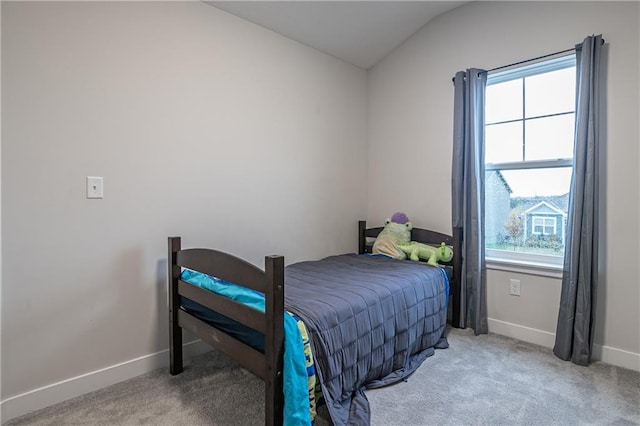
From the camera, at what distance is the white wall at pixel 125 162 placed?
162cm

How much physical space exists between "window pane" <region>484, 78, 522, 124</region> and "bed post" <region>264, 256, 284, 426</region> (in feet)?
7.25

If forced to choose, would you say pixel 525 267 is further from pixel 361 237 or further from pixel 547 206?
pixel 361 237

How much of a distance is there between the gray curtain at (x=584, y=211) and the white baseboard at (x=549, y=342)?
0.14m

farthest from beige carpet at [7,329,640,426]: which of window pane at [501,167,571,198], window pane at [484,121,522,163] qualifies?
window pane at [484,121,522,163]

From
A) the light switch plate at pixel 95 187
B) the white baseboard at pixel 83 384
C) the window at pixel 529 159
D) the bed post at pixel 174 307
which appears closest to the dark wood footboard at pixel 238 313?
the bed post at pixel 174 307

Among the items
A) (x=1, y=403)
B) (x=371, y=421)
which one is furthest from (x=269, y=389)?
(x=1, y=403)

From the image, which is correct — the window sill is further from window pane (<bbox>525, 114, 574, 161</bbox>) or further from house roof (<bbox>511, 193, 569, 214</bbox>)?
window pane (<bbox>525, 114, 574, 161</bbox>)

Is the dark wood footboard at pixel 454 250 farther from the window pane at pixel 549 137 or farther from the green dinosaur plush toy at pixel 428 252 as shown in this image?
the window pane at pixel 549 137

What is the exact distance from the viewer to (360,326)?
5.53 feet

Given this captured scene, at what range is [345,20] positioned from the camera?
265 centimetres

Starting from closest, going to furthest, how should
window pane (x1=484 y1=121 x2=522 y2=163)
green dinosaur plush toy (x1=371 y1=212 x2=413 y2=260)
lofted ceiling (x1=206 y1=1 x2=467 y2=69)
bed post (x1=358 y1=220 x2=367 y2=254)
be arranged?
1. lofted ceiling (x1=206 y1=1 x2=467 y2=69)
2. window pane (x1=484 y1=121 x2=522 y2=163)
3. green dinosaur plush toy (x1=371 y1=212 x2=413 y2=260)
4. bed post (x1=358 y1=220 x2=367 y2=254)

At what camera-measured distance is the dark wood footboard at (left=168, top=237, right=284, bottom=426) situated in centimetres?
129

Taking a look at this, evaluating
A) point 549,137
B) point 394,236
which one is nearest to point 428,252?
point 394,236

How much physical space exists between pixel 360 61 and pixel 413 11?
68cm
